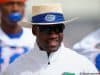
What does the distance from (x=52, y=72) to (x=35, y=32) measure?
0.76 feet

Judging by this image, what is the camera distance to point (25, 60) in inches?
105

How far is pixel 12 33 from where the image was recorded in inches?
133

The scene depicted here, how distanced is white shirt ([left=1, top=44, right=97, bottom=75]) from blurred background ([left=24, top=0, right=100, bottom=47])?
98cm

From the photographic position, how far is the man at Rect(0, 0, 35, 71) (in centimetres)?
324

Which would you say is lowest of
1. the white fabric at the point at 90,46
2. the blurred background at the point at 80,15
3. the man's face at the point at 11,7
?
the blurred background at the point at 80,15

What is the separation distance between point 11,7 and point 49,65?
0.76 m

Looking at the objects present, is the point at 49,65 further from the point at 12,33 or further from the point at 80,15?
the point at 80,15

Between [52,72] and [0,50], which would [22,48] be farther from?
[52,72]

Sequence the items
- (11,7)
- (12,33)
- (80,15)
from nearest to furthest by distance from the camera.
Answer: (11,7) < (12,33) < (80,15)

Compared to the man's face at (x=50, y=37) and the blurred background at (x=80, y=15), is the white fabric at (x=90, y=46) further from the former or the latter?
the man's face at (x=50, y=37)

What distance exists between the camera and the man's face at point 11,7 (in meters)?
3.26

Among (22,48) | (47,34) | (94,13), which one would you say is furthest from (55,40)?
(94,13)

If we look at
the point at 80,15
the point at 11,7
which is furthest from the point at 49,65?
the point at 80,15

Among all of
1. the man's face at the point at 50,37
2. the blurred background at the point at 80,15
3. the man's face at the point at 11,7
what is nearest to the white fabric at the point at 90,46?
the blurred background at the point at 80,15
